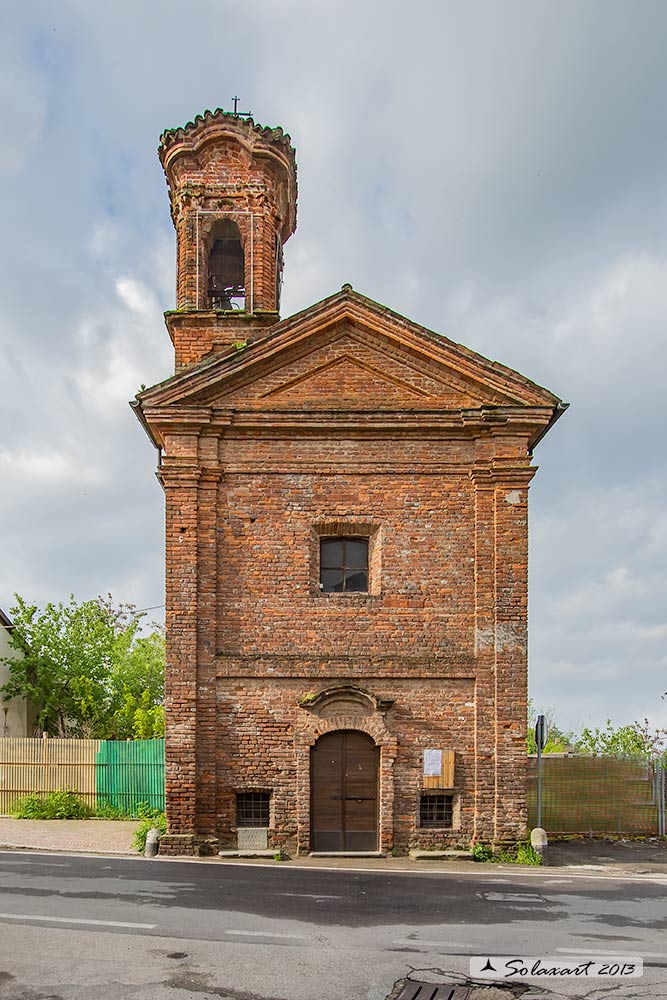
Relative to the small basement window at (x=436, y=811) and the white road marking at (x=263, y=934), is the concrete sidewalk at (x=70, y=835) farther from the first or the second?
the white road marking at (x=263, y=934)

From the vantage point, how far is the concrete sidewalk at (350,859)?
15961mm

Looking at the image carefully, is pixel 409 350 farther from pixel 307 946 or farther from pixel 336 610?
pixel 307 946

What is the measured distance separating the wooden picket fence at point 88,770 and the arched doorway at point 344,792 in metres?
6.93

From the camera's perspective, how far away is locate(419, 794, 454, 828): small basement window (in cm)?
1664

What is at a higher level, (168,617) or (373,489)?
(373,489)

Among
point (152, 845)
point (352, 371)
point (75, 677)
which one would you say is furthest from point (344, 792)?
point (75, 677)

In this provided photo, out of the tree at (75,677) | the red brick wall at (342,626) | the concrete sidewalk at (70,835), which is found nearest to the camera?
the red brick wall at (342,626)

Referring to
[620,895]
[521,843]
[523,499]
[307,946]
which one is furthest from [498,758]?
[307,946]

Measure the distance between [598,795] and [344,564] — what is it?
26.2ft

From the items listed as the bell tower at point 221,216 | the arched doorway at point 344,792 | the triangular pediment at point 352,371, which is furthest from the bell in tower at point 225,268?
the arched doorway at point 344,792

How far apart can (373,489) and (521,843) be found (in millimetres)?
6517

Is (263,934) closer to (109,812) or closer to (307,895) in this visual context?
(307,895)

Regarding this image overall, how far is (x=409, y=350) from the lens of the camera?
58.0 ft

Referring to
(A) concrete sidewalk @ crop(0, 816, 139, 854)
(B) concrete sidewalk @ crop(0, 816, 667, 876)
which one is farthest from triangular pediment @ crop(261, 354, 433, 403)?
(A) concrete sidewalk @ crop(0, 816, 139, 854)
